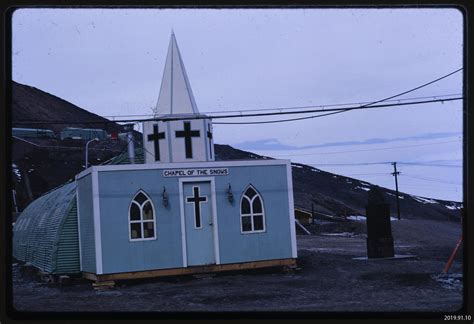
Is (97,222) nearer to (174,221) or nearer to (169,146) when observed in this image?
(174,221)

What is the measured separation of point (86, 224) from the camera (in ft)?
45.0

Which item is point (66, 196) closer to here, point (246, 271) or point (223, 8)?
point (246, 271)

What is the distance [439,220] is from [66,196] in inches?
409

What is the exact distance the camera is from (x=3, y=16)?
6691 mm

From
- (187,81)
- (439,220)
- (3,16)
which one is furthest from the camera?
(439,220)

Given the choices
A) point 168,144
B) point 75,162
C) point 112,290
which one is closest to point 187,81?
point 168,144

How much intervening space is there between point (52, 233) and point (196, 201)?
3743mm

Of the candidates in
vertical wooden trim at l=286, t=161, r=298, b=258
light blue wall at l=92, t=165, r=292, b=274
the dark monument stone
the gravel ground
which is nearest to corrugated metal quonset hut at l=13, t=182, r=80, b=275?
the gravel ground

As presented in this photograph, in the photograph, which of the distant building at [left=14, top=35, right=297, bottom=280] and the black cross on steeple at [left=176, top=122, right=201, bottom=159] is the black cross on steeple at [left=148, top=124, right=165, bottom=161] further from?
the black cross on steeple at [left=176, top=122, right=201, bottom=159]

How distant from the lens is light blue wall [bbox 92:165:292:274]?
13.3 metres

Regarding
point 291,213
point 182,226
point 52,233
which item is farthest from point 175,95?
point 52,233

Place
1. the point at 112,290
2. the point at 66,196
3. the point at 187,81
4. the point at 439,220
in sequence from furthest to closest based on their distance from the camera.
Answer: the point at 439,220 < the point at 66,196 < the point at 187,81 < the point at 112,290

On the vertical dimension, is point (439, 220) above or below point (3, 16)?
below

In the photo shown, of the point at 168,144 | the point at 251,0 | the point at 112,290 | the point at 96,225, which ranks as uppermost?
the point at 251,0
